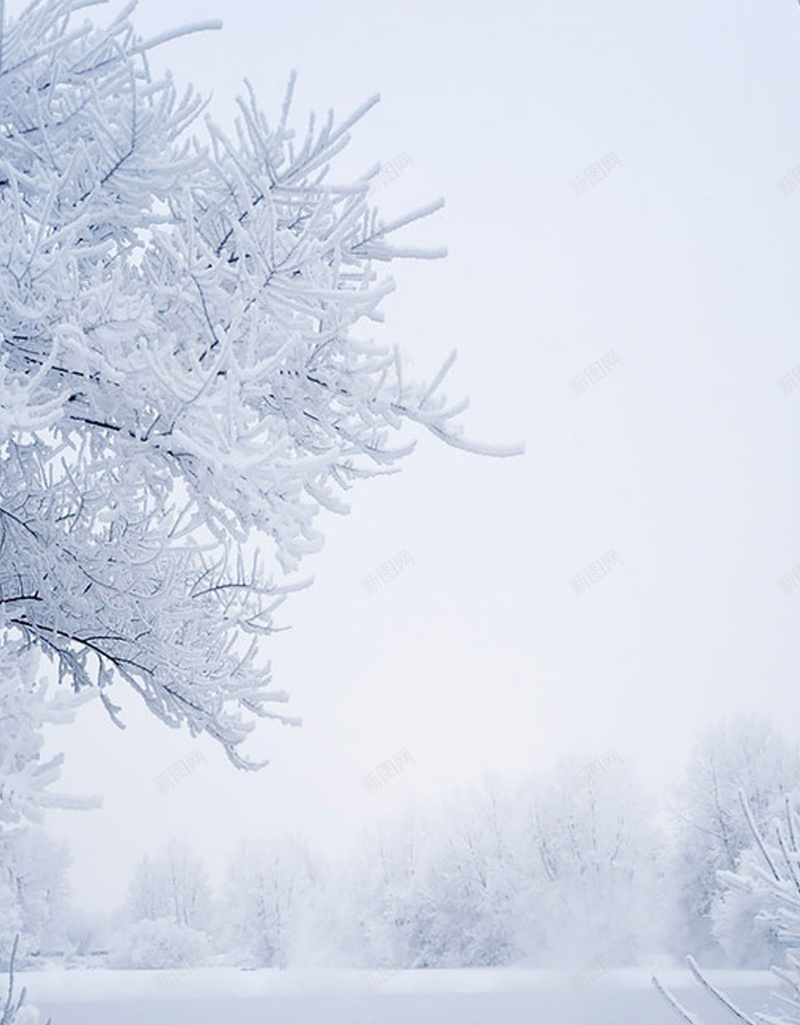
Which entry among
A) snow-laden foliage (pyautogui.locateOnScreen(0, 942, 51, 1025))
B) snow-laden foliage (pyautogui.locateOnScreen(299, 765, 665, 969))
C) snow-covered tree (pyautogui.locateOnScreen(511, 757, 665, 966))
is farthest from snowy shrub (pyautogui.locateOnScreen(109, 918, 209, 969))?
snow-laden foliage (pyautogui.locateOnScreen(0, 942, 51, 1025))

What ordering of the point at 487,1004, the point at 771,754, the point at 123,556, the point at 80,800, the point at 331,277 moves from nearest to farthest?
the point at 80,800 → the point at 331,277 → the point at 123,556 → the point at 487,1004 → the point at 771,754

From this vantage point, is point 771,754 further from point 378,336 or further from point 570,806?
point 378,336

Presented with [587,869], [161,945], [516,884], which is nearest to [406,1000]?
[516,884]

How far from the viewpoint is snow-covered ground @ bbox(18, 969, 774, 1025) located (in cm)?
2398

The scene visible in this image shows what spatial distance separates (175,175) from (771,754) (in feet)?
123

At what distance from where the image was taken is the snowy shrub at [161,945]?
49281 mm

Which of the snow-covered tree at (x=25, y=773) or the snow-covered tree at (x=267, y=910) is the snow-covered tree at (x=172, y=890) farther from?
the snow-covered tree at (x=25, y=773)

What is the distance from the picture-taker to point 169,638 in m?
2.96

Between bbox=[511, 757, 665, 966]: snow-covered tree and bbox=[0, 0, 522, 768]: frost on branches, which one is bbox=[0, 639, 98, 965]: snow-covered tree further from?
bbox=[511, 757, 665, 966]: snow-covered tree

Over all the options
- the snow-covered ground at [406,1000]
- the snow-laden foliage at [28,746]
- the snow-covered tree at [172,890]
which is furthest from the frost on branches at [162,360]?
the snow-covered tree at [172,890]

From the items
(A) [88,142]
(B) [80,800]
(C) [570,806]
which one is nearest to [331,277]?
(A) [88,142]

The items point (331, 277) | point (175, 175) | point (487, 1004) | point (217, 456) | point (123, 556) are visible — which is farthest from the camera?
point (487, 1004)

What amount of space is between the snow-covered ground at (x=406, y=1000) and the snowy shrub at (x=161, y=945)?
660cm

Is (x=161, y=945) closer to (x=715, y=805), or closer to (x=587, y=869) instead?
(x=587, y=869)
